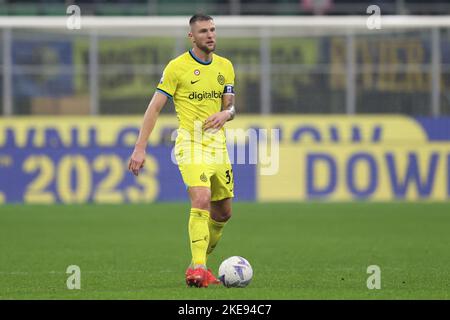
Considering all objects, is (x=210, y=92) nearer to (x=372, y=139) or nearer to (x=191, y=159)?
(x=191, y=159)

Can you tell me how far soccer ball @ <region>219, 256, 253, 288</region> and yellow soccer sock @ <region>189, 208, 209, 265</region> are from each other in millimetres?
196

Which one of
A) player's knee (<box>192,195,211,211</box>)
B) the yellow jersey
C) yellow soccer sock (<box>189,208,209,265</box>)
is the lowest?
yellow soccer sock (<box>189,208,209,265</box>)

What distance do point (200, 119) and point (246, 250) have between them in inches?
175

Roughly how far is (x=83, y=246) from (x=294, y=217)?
5.96 metres

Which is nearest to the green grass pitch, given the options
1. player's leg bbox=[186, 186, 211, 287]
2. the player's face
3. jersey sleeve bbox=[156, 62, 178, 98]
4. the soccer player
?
player's leg bbox=[186, 186, 211, 287]

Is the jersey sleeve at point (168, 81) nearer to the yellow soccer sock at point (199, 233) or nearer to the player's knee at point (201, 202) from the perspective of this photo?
the player's knee at point (201, 202)

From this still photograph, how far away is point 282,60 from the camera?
25.1m

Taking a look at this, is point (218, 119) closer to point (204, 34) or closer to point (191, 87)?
point (191, 87)

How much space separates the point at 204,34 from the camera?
895cm

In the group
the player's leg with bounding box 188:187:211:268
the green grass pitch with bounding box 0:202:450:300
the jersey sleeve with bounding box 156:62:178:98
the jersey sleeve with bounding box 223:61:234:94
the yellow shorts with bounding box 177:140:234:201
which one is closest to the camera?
the green grass pitch with bounding box 0:202:450:300

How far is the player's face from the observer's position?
8953 mm

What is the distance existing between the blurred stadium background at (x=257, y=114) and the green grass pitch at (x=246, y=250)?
14cm

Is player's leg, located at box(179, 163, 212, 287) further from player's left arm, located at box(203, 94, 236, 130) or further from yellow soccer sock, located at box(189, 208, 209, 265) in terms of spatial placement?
player's left arm, located at box(203, 94, 236, 130)

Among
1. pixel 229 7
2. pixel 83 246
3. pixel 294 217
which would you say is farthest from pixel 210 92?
pixel 229 7
